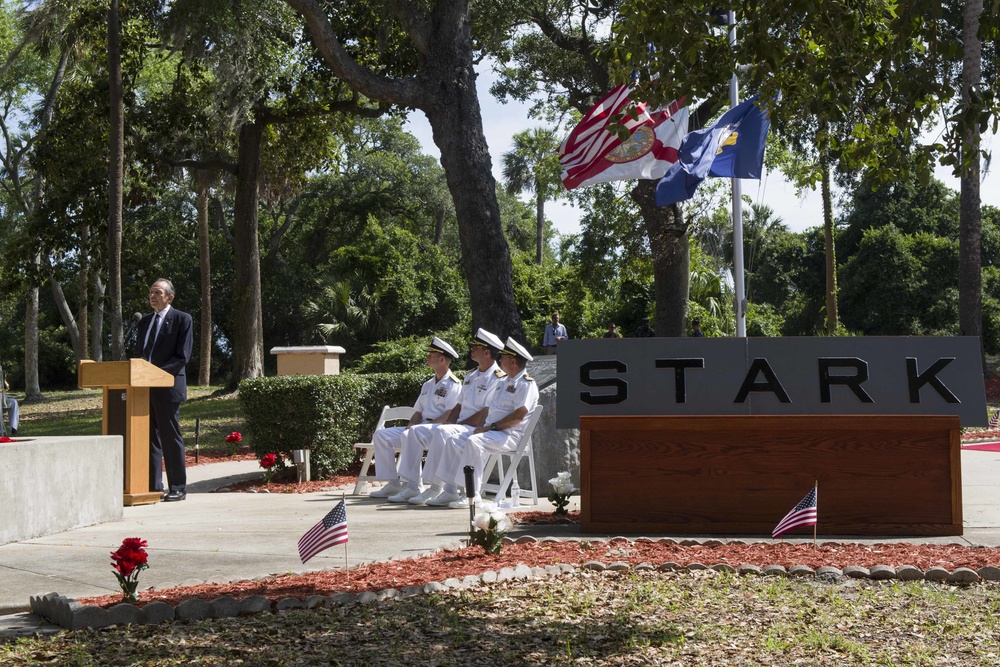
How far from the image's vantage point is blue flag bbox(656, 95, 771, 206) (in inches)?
601

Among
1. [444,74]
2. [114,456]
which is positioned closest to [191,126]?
[444,74]

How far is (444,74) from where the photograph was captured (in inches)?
642

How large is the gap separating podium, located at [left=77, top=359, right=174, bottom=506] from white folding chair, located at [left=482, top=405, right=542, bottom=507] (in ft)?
10.5

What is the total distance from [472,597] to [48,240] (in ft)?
77.5

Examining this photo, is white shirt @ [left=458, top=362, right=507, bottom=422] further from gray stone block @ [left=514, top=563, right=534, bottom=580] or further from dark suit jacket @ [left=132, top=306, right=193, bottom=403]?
gray stone block @ [left=514, top=563, right=534, bottom=580]

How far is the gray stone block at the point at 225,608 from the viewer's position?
5184 millimetres

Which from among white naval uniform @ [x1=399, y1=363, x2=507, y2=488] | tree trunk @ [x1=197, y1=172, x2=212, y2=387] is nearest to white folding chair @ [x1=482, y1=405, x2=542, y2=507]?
white naval uniform @ [x1=399, y1=363, x2=507, y2=488]

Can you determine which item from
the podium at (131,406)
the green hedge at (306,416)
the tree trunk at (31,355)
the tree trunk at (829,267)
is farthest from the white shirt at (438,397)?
the tree trunk at (31,355)

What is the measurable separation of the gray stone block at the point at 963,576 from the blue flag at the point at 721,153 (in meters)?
9.79

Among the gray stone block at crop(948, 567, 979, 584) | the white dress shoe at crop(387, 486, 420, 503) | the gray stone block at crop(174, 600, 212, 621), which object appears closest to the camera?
the gray stone block at crop(174, 600, 212, 621)

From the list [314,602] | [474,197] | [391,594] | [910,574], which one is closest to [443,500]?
[391,594]

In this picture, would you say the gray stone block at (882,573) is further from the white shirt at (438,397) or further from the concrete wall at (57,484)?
the concrete wall at (57,484)

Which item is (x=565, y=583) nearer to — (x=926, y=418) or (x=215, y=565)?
(x=215, y=565)

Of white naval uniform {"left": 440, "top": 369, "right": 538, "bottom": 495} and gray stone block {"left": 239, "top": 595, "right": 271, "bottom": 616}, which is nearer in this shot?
→ gray stone block {"left": 239, "top": 595, "right": 271, "bottom": 616}
